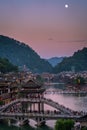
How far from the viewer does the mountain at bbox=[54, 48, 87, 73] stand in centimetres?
16875

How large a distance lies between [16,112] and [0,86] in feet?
44.4

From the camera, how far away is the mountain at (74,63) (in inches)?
6644

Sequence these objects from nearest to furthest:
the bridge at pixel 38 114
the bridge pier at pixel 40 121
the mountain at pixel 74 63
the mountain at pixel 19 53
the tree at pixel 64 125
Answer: the tree at pixel 64 125, the bridge at pixel 38 114, the bridge pier at pixel 40 121, the mountain at pixel 74 63, the mountain at pixel 19 53

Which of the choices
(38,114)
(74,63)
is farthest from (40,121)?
(74,63)

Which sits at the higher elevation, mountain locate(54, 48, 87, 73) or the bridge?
mountain locate(54, 48, 87, 73)

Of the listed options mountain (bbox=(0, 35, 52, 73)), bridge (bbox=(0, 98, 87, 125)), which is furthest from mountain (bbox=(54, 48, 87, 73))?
bridge (bbox=(0, 98, 87, 125))

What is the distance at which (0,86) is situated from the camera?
156ft

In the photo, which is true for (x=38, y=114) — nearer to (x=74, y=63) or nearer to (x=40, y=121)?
(x=40, y=121)

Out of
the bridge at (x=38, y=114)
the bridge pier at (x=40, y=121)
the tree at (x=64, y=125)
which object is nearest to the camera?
the tree at (x=64, y=125)

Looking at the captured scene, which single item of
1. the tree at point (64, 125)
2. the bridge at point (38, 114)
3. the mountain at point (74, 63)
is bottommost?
the tree at point (64, 125)

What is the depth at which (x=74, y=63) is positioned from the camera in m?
170

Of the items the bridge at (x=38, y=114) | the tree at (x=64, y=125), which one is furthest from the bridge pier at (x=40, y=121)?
the tree at (x=64, y=125)

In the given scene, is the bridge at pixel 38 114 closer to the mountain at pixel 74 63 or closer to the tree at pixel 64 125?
the tree at pixel 64 125

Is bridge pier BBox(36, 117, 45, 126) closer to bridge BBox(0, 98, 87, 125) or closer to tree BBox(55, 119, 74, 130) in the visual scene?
bridge BBox(0, 98, 87, 125)
